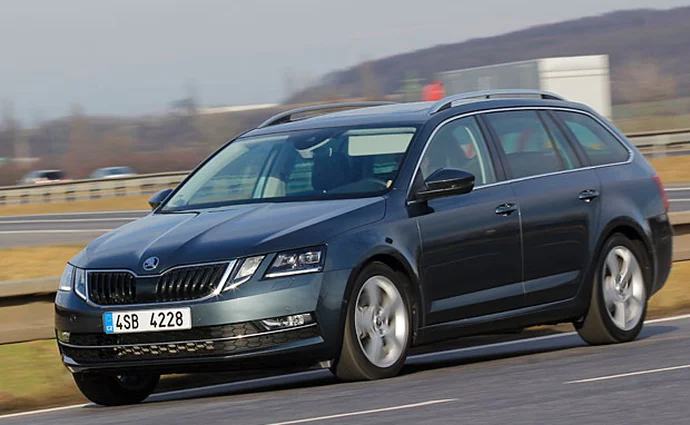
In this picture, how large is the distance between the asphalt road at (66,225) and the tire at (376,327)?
15.7m

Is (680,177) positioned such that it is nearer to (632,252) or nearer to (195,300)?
(632,252)

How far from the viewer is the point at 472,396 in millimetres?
7117

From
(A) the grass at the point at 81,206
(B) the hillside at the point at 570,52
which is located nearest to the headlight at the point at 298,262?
(A) the grass at the point at 81,206

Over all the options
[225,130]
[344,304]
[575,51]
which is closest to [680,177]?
[344,304]

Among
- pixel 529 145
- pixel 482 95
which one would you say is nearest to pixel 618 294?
pixel 529 145

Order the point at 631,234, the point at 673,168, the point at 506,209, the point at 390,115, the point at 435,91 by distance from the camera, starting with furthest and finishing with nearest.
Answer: the point at 435,91, the point at 673,168, the point at 631,234, the point at 390,115, the point at 506,209

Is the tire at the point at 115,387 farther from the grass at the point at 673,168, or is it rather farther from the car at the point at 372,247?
the grass at the point at 673,168

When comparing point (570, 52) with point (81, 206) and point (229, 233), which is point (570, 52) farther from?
point (229, 233)

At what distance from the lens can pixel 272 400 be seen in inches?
298

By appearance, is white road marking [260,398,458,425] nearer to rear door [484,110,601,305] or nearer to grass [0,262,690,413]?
rear door [484,110,601,305]

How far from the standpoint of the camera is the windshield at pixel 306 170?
8.68 meters

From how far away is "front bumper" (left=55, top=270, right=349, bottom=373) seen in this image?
764 centimetres

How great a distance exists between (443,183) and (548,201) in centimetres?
118

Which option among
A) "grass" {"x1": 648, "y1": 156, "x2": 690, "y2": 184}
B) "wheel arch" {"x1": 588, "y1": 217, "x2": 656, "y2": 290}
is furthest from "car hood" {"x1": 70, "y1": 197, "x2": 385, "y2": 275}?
"grass" {"x1": 648, "y1": 156, "x2": 690, "y2": 184}
